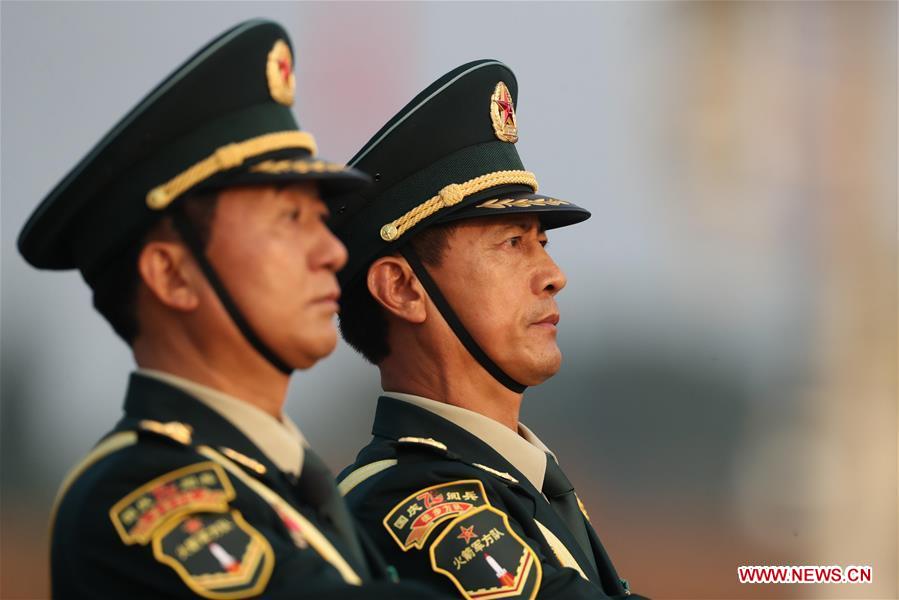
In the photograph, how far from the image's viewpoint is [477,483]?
340 cm

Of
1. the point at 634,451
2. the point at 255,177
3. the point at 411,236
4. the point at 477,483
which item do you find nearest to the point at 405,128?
the point at 411,236

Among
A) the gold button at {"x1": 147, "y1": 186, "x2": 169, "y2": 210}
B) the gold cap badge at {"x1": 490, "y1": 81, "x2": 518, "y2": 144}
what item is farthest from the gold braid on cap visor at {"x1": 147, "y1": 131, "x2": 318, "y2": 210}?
the gold cap badge at {"x1": 490, "y1": 81, "x2": 518, "y2": 144}

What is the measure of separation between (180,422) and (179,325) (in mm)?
186

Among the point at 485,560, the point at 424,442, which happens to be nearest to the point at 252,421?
the point at 485,560

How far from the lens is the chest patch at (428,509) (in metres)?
3.24

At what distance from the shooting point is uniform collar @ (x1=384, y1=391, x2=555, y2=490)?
3631mm

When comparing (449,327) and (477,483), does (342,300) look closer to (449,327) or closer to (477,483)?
(449,327)

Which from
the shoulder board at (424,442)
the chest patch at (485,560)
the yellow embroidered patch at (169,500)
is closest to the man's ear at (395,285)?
the shoulder board at (424,442)

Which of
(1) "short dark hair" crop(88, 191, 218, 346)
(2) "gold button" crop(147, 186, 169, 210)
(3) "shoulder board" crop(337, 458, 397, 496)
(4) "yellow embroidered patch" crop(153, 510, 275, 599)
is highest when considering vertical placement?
(2) "gold button" crop(147, 186, 169, 210)

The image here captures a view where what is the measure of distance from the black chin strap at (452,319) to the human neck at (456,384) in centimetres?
2

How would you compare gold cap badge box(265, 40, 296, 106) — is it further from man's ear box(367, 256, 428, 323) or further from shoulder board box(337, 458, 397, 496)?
shoulder board box(337, 458, 397, 496)

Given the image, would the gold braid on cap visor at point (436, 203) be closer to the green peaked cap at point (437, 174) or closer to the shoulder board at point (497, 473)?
the green peaked cap at point (437, 174)

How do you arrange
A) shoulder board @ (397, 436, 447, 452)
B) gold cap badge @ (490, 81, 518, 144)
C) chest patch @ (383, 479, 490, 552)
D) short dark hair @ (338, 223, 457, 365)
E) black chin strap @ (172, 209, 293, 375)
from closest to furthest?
1. black chin strap @ (172, 209, 293, 375)
2. chest patch @ (383, 479, 490, 552)
3. shoulder board @ (397, 436, 447, 452)
4. short dark hair @ (338, 223, 457, 365)
5. gold cap badge @ (490, 81, 518, 144)

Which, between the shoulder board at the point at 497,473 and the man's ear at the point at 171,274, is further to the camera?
the shoulder board at the point at 497,473
